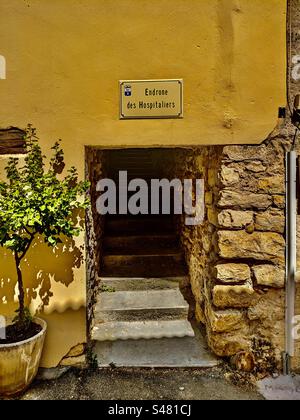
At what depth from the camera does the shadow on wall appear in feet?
8.38

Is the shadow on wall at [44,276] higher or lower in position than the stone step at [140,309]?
higher

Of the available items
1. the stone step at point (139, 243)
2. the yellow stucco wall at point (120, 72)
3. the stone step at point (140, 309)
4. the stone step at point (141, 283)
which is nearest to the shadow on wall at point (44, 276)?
the yellow stucco wall at point (120, 72)

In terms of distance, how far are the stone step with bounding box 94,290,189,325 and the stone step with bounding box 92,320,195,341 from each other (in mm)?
53

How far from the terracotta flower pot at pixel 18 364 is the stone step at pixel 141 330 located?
739mm

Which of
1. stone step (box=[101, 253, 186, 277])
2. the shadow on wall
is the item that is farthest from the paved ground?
stone step (box=[101, 253, 186, 277])

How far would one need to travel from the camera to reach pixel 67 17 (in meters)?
2.49

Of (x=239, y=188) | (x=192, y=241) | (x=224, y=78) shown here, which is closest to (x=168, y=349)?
(x=192, y=241)

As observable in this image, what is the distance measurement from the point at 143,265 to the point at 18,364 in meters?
2.03

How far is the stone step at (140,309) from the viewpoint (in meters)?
3.19

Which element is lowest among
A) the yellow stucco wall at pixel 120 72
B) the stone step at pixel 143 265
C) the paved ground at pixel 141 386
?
the paved ground at pixel 141 386

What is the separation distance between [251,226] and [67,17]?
7.97 feet

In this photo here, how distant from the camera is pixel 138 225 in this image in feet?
16.0

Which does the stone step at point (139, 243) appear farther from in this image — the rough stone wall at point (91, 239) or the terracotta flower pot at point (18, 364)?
the terracotta flower pot at point (18, 364)
